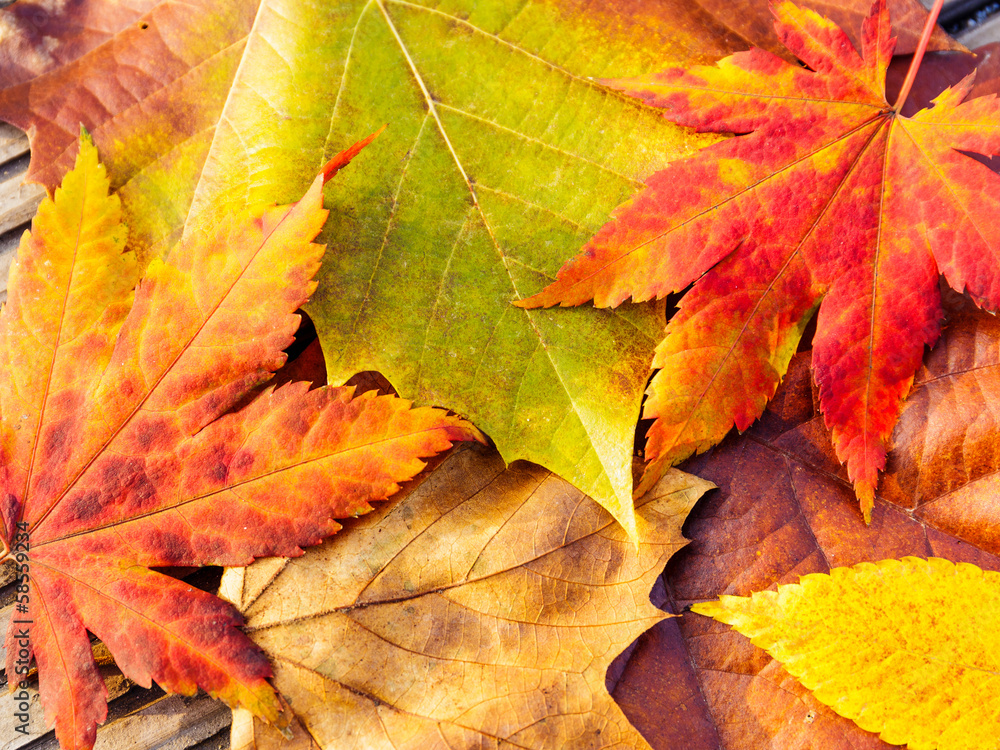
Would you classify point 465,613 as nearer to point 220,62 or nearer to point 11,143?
point 220,62

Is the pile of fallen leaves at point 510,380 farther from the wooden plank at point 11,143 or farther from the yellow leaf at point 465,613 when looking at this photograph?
the wooden plank at point 11,143

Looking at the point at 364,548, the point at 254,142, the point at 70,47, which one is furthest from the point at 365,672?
the point at 70,47

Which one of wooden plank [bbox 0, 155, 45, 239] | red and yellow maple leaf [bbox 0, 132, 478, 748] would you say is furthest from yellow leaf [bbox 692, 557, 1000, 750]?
wooden plank [bbox 0, 155, 45, 239]

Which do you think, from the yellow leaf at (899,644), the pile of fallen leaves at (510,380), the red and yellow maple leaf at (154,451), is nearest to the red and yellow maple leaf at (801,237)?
the pile of fallen leaves at (510,380)

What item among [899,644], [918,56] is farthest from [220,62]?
[899,644]

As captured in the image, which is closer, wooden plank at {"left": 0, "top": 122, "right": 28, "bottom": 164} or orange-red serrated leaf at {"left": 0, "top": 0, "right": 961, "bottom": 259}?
orange-red serrated leaf at {"left": 0, "top": 0, "right": 961, "bottom": 259}

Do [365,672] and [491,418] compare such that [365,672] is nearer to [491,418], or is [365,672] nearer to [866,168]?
[491,418]

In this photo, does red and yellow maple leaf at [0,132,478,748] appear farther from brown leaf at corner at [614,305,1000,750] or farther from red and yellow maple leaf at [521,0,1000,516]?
brown leaf at corner at [614,305,1000,750]
